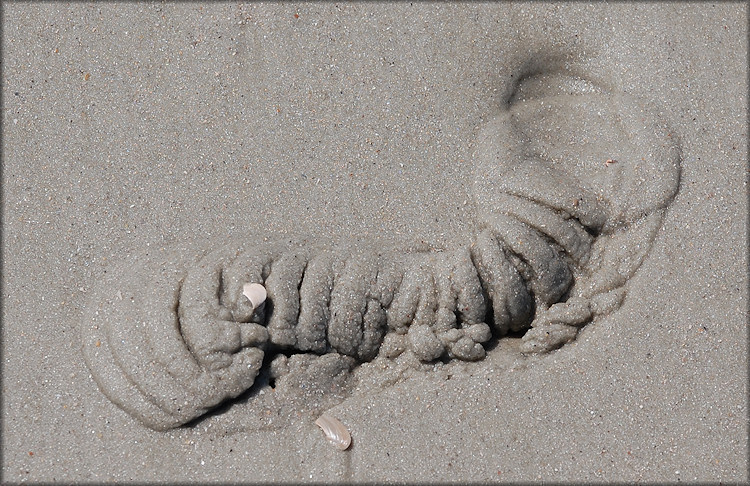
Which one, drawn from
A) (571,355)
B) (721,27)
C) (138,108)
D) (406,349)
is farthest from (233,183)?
(721,27)

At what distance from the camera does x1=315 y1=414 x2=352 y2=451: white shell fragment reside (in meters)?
2.78

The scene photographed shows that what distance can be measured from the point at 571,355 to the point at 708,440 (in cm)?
75

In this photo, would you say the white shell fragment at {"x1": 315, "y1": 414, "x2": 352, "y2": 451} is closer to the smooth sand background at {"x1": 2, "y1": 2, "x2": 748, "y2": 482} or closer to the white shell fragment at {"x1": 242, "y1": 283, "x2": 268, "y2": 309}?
the smooth sand background at {"x1": 2, "y1": 2, "x2": 748, "y2": 482}

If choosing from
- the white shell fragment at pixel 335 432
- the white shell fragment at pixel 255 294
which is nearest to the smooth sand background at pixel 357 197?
the white shell fragment at pixel 335 432

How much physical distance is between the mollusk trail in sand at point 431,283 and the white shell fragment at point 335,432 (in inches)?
13.5

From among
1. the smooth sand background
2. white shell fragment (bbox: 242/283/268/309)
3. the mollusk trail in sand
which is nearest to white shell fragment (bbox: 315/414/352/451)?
the smooth sand background

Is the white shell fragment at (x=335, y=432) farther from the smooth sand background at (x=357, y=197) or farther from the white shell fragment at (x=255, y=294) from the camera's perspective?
the white shell fragment at (x=255, y=294)

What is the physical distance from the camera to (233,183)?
3.21m

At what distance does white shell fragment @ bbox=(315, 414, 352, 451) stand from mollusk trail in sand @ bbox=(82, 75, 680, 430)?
0.34m

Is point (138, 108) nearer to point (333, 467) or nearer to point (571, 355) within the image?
point (333, 467)

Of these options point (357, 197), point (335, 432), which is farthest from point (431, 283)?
point (335, 432)

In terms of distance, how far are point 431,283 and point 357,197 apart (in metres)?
0.64

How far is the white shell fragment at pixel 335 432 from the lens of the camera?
2.78 meters

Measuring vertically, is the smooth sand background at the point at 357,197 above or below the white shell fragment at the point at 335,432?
above
